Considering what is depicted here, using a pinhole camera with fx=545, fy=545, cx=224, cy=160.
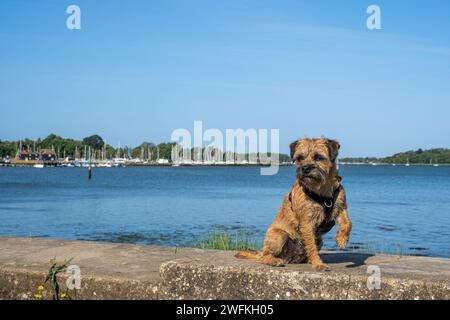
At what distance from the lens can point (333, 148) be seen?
5.30 meters

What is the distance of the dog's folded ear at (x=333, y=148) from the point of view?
5277mm

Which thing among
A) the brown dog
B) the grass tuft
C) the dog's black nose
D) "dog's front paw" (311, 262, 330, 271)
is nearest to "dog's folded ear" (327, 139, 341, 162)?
the brown dog

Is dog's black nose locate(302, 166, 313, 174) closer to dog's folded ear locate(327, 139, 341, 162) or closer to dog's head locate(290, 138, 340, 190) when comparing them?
dog's head locate(290, 138, 340, 190)

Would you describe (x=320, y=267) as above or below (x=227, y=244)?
above

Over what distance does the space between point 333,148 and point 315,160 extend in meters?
0.26

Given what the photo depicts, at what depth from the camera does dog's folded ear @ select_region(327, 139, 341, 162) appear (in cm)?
528

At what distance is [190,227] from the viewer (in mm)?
29375

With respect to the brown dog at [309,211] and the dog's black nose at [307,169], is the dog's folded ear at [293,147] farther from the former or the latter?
the dog's black nose at [307,169]

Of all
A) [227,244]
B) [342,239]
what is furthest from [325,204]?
[227,244]

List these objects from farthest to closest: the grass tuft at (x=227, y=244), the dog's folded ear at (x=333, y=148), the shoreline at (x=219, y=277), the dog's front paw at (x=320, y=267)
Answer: the grass tuft at (x=227, y=244)
the dog's folded ear at (x=333, y=148)
the dog's front paw at (x=320, y=267)
the shoreline at (x=219, y=277)

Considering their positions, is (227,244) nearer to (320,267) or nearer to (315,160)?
(320,267)

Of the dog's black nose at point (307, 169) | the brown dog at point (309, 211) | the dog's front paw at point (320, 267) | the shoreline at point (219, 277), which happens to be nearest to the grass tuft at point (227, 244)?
the shoreline at point (219, 277)
